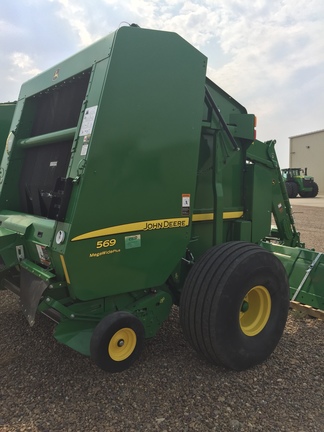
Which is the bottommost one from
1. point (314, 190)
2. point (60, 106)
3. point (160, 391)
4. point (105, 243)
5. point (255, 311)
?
point (160, 391)

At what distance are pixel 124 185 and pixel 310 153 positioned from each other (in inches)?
1511

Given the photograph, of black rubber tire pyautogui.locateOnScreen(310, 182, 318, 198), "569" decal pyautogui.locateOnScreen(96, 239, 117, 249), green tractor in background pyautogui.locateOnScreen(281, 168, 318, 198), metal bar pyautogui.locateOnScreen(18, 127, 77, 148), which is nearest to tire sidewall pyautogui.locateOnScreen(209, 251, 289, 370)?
"569" decal pyautogui.locateOnScreen(96, 239, 117, 249)

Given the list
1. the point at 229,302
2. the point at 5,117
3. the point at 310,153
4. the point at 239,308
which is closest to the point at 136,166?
the point at 229,302

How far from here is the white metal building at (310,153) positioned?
3588cm

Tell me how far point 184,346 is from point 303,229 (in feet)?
26.7

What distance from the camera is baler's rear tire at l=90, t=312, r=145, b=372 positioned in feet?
7.48

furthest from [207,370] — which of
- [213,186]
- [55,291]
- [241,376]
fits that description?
[213,186]

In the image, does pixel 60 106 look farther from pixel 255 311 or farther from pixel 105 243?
pixel 255 311

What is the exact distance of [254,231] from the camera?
11.8 feet

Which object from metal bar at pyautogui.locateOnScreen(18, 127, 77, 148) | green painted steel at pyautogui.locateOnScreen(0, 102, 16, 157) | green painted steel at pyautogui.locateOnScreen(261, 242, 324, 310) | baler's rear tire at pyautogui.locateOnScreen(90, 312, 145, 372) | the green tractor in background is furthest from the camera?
the green tractor in background

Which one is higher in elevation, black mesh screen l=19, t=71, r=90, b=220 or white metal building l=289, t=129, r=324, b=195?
white metal building l=289, t=129, r=324, b=195

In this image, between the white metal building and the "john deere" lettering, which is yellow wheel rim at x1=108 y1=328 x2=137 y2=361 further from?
the white metal building

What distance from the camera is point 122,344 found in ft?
7.91

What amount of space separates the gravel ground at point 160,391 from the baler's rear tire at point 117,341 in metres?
0.23
